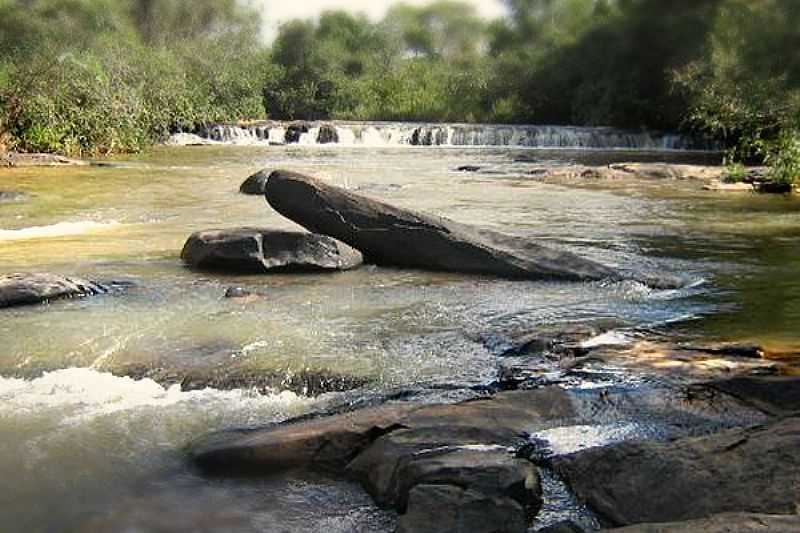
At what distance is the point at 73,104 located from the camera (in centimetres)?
2661

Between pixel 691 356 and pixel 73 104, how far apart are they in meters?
23.8

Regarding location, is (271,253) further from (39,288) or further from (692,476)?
(692,476)

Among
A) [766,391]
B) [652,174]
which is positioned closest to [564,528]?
[766,391]

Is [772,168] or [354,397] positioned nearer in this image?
[354,397]

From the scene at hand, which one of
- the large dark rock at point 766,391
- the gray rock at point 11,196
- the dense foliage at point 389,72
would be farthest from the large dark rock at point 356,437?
the gray rock at point 11,196

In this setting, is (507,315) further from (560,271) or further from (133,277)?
(133,277)

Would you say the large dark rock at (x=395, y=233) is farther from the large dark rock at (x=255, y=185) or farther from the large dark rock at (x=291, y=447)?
the large dark rock at (x=255, y=185)

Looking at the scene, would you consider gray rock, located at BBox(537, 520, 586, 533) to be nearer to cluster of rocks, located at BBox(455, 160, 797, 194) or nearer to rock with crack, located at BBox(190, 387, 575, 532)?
rock with crack, located at BBox(190, 387, 575, 532)

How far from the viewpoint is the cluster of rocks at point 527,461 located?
3541mm

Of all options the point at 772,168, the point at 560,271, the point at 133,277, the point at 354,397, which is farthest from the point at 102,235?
the point at 772,168

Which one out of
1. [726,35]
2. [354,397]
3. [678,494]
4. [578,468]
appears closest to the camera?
[678,494]

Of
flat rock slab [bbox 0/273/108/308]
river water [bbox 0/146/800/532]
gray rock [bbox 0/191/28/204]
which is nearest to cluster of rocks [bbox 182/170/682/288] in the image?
river water [bbox 0/146/800/532]

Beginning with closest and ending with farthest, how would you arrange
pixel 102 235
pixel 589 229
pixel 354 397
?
1. pixel 354 397
2. pixel 102 235
3. pixel 589 229

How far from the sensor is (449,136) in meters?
37.3
